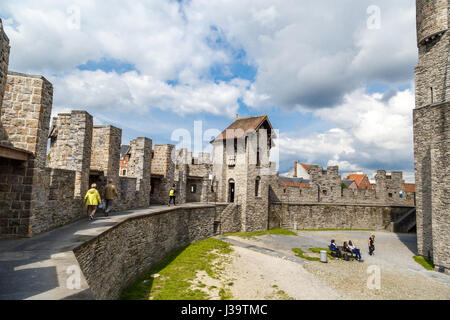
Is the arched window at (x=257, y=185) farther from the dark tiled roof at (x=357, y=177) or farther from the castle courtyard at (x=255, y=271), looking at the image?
the dark tiled roof at (x=357, y=177)

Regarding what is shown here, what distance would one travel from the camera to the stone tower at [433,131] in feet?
42.9

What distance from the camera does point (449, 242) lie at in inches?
502

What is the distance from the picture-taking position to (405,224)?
83.3ft

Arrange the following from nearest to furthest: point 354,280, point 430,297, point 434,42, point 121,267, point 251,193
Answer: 1. point 121,267
2. point 430,297
3. point 354,280
4. point 434,42
5. point 251,193

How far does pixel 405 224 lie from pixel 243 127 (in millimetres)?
18800

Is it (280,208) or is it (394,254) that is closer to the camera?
(394,254)

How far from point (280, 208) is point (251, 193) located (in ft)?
15.3

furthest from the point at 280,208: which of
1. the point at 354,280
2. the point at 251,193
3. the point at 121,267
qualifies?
the point at 121,267

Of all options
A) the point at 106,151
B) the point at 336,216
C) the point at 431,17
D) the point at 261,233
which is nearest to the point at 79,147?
the point at 106,151

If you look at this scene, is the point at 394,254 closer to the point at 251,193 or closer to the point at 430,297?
the point at 430,297

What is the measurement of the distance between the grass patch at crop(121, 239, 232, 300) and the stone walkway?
323cm

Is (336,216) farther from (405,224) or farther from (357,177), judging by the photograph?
(357,177)

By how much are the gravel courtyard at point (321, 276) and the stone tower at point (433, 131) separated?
186 centimetres

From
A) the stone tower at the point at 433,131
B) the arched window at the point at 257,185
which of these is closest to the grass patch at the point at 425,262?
the stone tower at the point at 433,131
